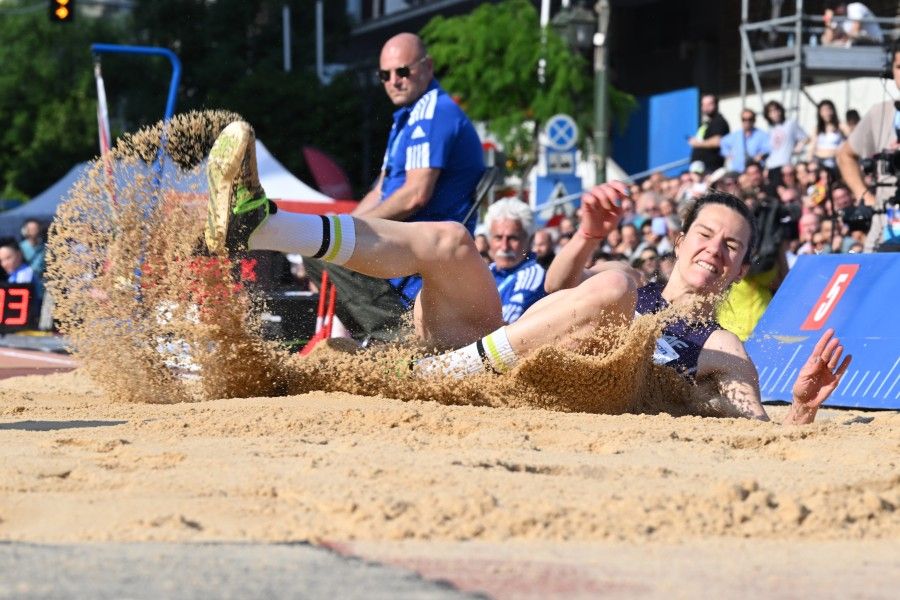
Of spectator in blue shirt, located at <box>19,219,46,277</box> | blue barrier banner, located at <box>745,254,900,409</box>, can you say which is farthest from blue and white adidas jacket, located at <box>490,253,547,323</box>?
spectator in blue shirt, located at <box>19,219,46,277</box>

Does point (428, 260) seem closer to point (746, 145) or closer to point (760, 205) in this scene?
point (760, 205)

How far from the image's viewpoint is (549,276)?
6121mm

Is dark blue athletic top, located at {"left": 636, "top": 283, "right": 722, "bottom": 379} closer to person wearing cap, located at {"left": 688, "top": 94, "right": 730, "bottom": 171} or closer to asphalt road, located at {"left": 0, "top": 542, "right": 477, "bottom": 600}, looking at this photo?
asphalt road, located at {"left": 0, "top": 542, "right": 477, "bottom": 600}

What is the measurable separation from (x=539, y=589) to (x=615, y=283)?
2.90 metres

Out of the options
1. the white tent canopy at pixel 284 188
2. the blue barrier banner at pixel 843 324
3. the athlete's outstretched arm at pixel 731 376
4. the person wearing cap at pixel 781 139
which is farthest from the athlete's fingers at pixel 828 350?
the white tent canopy at pixel 284 188

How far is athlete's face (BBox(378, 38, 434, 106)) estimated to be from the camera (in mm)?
7223

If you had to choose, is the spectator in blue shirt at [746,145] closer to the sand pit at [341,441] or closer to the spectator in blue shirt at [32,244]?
the spectator in blue shirt at [32,244]

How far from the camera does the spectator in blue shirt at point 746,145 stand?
14.5 m

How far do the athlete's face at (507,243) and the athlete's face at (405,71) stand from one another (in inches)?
48.2

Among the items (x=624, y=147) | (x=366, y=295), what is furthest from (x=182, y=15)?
(x=366, y=295)

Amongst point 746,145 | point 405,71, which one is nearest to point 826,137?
point 746,145

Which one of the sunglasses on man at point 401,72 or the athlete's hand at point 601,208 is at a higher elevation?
the sunglasses on man at point 401,72

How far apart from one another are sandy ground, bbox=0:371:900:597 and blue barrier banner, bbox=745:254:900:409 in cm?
208

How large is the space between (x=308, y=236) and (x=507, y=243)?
3045 millimetres
